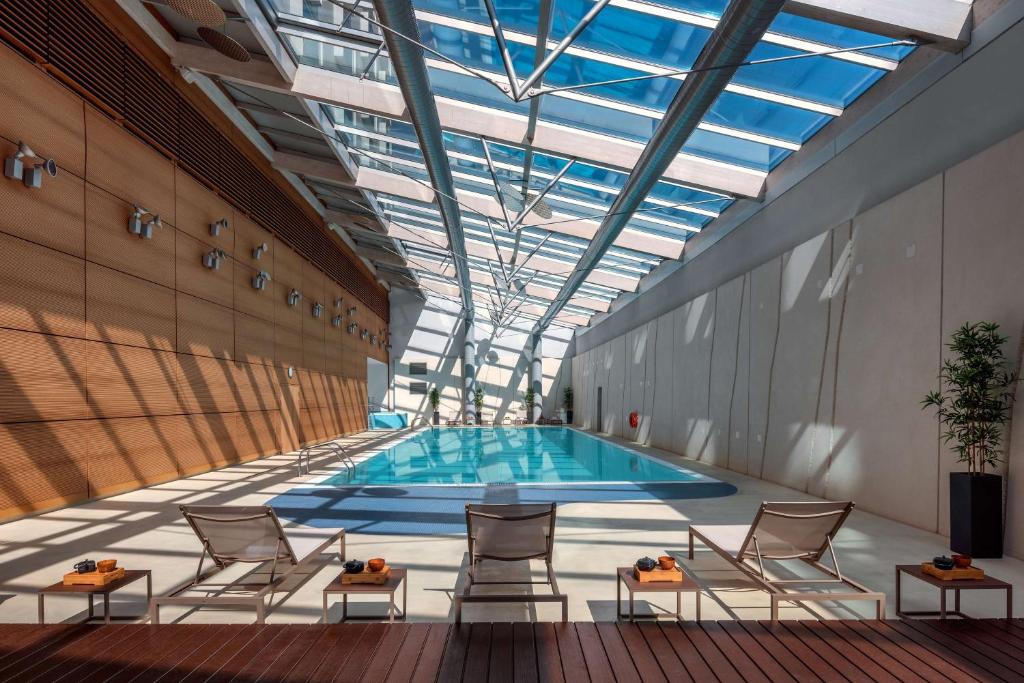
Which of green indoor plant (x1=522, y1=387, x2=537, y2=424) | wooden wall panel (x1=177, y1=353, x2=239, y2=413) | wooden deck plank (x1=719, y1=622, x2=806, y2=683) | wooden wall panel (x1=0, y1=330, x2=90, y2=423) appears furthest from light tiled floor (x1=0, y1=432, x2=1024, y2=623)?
green indoor plant (x1=522, y1=387, x2=537, y2=424)

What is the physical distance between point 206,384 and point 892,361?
32.0 feet

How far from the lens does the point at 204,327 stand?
33.0 ft

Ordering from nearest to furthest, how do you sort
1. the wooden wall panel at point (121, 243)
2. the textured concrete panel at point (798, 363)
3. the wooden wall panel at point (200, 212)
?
1. the wooden wall panel at point (121, 243)
2. the textured concrete panel at point (798, 363)
3. the wooden wall panel at point (200, 212)

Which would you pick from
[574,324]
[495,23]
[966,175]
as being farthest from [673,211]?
[574,324]

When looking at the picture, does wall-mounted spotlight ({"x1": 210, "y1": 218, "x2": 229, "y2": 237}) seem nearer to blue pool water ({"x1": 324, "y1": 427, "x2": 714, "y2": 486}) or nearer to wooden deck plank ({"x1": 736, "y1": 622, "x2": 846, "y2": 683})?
blue pool water ({"x1": 324, "y1": 427, "x2": 714, "y2": 486})

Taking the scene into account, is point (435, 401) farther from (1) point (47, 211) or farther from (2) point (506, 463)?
(1) point (47, 211)

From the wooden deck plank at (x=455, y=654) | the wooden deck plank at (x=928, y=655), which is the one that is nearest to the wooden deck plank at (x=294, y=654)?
the wooden deck plank at (x=455, y=654)

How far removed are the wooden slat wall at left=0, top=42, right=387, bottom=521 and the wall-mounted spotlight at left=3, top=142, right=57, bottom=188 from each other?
13cm

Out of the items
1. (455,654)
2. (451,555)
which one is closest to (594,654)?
(455,654)

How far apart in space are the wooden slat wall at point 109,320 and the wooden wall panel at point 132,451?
0.9 inches

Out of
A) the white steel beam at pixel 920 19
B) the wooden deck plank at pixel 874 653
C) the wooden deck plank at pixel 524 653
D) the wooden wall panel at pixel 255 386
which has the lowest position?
the wooden deck plank at pixel 524 653

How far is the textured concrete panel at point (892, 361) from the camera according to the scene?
5.96 meters

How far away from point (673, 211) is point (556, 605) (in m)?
9.67

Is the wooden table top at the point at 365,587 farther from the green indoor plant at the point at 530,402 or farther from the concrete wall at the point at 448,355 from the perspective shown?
the green indoor plant at the point at 530,402
